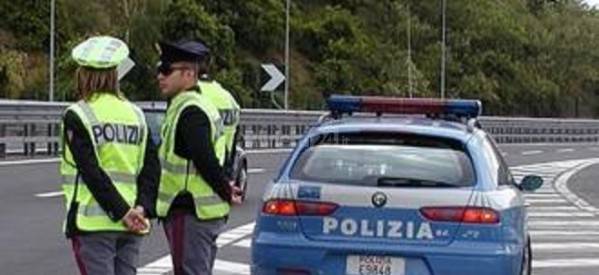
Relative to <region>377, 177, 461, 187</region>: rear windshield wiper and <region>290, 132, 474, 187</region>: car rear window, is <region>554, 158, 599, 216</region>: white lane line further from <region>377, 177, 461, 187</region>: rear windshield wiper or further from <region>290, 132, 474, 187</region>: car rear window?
<region>377, 177, 461, 187</region>: rear windshield wiper

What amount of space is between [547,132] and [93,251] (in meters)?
53.6

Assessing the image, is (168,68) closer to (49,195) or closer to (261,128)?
(49,195)

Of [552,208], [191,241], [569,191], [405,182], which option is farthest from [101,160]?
[569,191]

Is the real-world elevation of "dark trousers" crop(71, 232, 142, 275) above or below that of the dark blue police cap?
below

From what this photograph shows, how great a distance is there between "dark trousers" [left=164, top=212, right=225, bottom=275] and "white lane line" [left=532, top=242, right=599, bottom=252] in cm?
731

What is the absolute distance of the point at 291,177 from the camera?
840cm

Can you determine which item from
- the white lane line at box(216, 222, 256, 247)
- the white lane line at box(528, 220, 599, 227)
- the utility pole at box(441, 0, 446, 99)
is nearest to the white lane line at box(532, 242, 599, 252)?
the white lane line at box(528, 220, 599, 227)

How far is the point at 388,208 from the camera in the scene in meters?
8.05

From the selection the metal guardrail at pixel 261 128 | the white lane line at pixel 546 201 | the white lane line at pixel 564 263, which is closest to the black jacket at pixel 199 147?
the white lane line at pixel 564 263

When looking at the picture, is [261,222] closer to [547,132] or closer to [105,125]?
[105,125]

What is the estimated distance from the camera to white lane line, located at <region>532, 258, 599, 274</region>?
12.6m

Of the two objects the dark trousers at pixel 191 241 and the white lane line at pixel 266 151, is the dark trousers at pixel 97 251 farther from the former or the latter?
the white lane line at pixel 266 151

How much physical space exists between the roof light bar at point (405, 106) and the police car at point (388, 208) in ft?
3.02

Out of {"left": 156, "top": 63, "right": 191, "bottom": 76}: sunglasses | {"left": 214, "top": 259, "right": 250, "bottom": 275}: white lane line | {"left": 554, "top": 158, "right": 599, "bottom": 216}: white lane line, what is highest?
{"left": 156, "top": 63, "right": 191, "bottom": 76}: sunglasses
